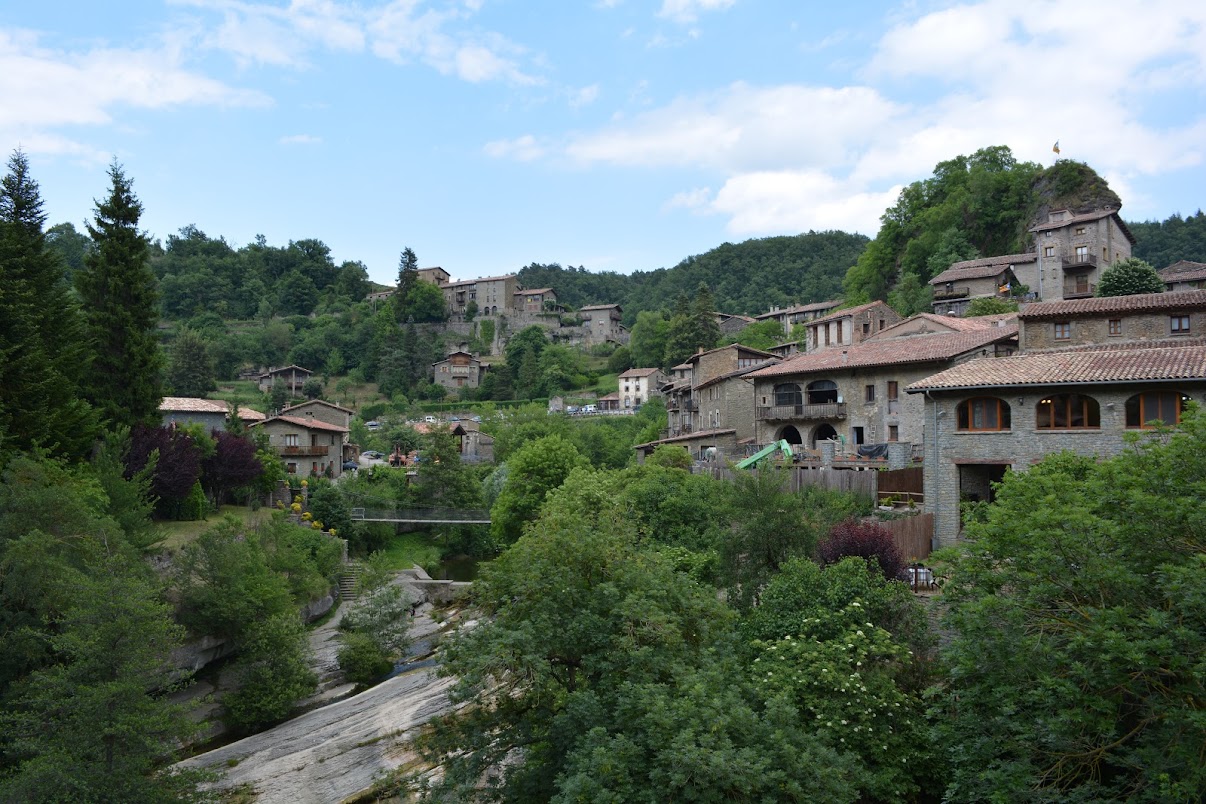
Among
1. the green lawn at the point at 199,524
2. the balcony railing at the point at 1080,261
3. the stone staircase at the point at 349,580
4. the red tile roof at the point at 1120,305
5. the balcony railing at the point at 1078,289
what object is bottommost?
the stone staircase at the point at 349,580

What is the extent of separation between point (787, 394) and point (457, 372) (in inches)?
2880

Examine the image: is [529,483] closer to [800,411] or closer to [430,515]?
[430,515]

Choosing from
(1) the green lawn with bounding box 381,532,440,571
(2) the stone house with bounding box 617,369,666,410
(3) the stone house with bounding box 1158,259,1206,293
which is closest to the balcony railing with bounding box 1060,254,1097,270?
(3) the stone house with bounding box 1158,259,1206,293

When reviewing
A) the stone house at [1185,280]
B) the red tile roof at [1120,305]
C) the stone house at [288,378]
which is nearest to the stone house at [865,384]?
the red tile roof at [1120,305]

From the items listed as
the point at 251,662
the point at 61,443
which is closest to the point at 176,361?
the point at 61,443

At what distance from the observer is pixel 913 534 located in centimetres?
2478

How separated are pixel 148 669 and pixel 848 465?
2468cm

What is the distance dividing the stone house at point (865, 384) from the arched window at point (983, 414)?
875cm

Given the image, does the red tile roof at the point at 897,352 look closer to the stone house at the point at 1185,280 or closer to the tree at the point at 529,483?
the tree at the point at 529,483

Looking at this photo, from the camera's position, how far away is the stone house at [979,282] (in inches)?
2518

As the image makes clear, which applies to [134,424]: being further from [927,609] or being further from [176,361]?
[176,361]

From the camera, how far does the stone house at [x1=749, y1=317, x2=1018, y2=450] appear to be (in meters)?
37.2

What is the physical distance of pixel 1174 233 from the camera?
103 meters

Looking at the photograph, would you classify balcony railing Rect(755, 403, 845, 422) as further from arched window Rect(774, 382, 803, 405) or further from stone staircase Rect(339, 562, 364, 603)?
stone staircase Rect(339, 562, 364, 603)
